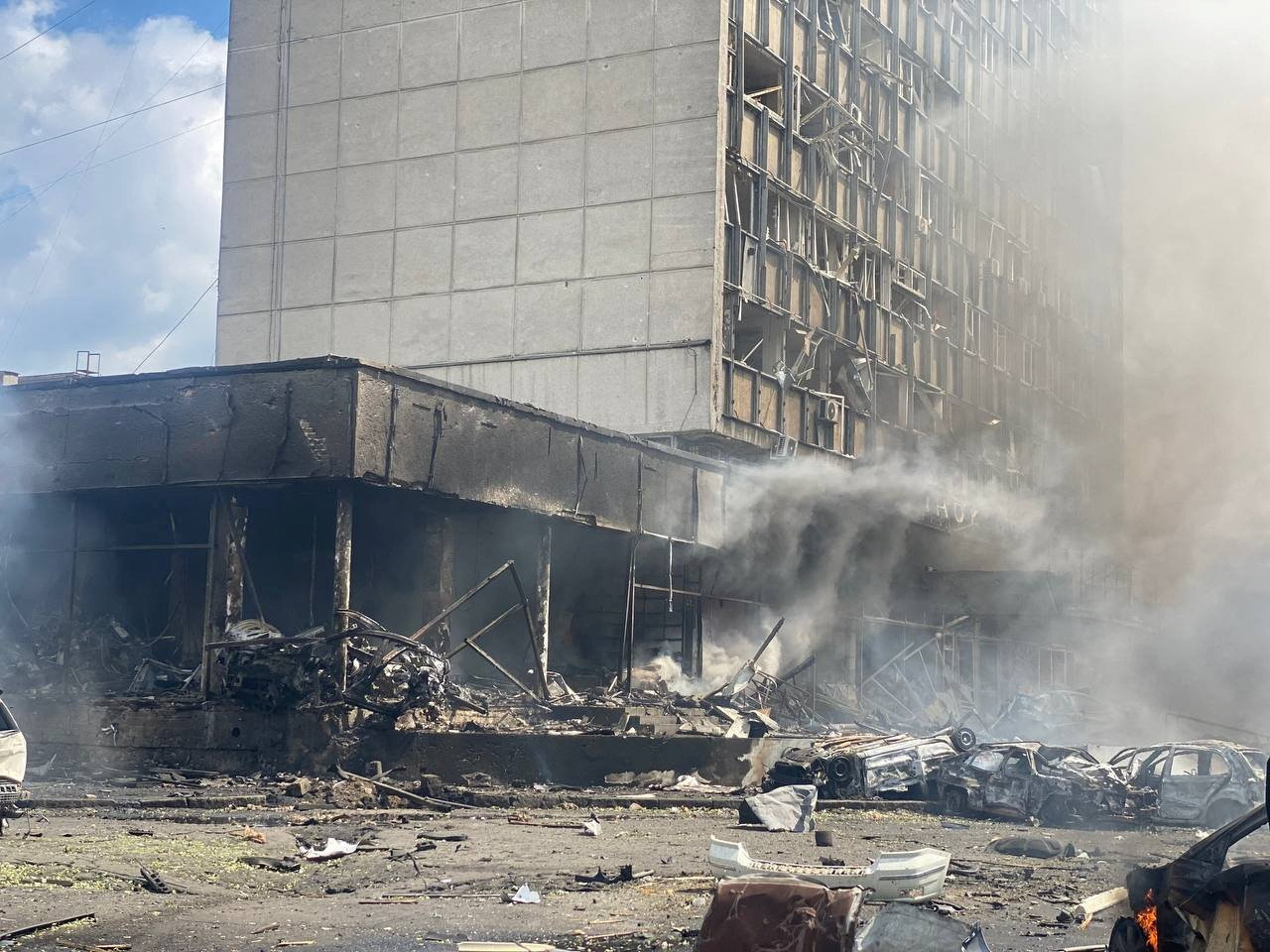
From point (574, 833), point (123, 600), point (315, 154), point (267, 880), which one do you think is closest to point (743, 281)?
point (315, 154)

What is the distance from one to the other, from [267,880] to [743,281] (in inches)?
998

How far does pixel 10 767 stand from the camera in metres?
14.8

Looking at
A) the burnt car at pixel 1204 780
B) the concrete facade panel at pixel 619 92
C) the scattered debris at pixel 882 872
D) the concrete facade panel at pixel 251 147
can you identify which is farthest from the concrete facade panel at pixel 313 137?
the scattered debris at pixel 882 872

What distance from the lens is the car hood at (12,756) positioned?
14742mm

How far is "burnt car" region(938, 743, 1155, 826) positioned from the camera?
19.6 metres

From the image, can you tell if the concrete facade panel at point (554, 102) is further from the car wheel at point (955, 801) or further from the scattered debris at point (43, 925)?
the scattered debris at point (43, 925)

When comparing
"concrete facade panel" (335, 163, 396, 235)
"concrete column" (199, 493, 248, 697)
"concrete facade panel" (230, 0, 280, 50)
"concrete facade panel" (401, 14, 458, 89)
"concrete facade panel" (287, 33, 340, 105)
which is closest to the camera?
"concrete column" (199, 493, 248, 697)

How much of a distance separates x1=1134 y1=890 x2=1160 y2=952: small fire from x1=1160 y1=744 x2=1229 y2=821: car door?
12.9 metres

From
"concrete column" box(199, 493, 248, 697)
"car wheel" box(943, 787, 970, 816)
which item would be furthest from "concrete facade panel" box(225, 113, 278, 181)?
"car wheel" box(943, 787, 970, 816)

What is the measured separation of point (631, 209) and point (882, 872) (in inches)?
1102

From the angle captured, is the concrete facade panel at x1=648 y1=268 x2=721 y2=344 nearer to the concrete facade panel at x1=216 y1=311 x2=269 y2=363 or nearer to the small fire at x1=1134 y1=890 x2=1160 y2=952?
the concrete facade panel at x1=216 y1=311 x2=269 y2=363

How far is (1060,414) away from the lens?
54719 mm

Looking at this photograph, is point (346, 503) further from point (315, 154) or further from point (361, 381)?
point (315, 154)

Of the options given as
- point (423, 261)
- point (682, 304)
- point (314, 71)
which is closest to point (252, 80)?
point (314, 71)
